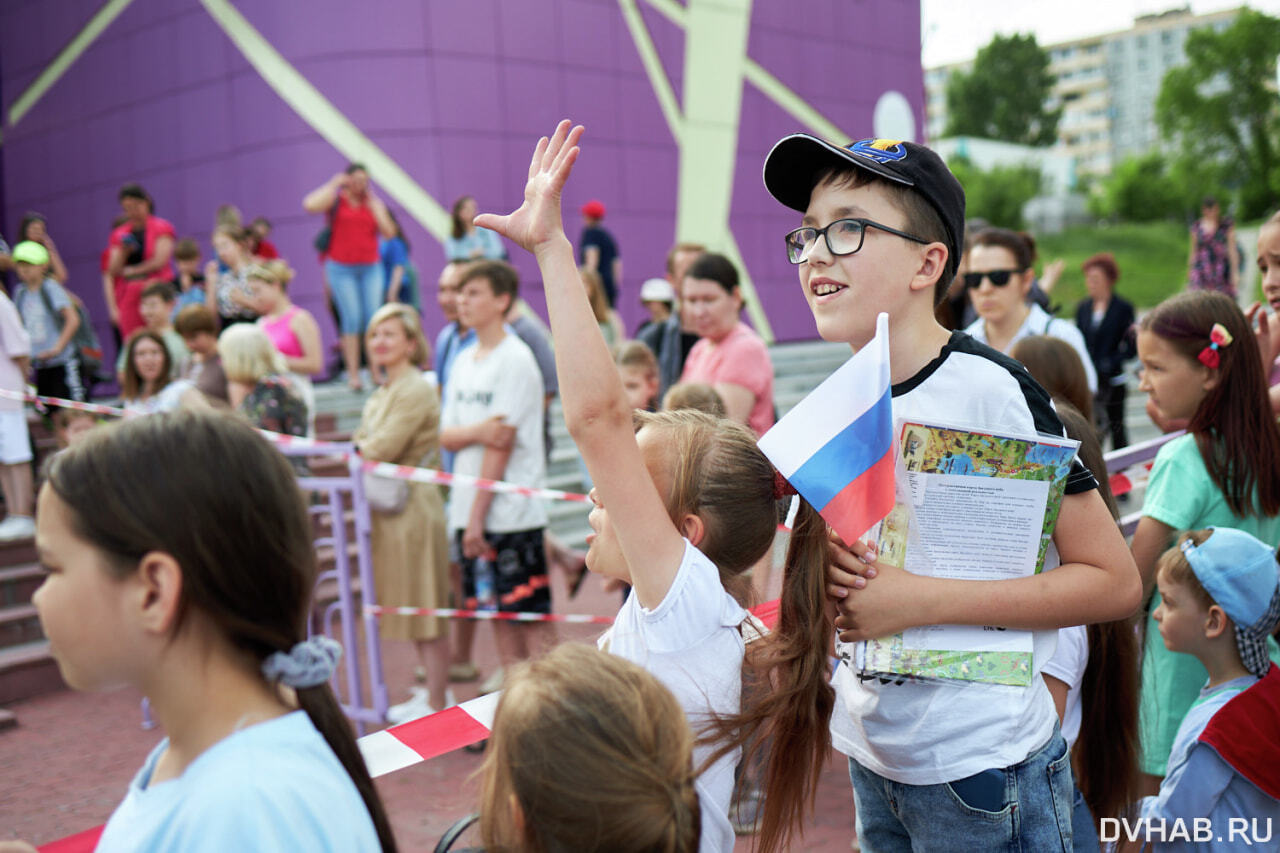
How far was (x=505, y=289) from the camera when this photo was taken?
5.08 metres

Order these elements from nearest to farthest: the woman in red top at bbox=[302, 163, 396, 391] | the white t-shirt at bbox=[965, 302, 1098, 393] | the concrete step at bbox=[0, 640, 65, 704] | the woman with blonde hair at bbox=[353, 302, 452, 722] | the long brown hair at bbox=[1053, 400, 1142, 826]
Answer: the long brown hair at bbox=[1053, 400, 1142, 826] → the white t-shirt at bbox=[965, 302, 1098, 393] → the woman with blonde hair at bbox=[353, 302, 452, 722] → the concrete step at bbox=[0, 640, 65, 704] → the woman in red top at bbox=[302, 163, 396, 391]

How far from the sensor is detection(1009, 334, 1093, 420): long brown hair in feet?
11.2

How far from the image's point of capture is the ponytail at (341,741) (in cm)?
140

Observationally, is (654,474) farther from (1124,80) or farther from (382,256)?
(1124,80)

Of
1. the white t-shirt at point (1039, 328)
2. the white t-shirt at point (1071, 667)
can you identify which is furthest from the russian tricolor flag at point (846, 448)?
the white t-shirt at point (1039, 328)

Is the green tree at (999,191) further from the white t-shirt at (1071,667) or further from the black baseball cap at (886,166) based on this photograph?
the black baseball cap at (886,166)

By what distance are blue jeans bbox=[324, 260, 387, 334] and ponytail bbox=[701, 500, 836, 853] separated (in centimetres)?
886

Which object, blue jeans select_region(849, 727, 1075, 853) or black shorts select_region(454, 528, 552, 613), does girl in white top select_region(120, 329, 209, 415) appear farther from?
blue jeans select_region(849, 727, 1075, 853)

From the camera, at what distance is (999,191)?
57469 millimetres

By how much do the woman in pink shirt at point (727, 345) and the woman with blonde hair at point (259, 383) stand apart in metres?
2.33

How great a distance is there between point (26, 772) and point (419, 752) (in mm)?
3782

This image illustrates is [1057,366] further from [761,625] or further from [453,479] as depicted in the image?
[453,479]

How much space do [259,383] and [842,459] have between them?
187 inches

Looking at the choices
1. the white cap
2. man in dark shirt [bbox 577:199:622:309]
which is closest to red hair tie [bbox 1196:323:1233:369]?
the white cap
